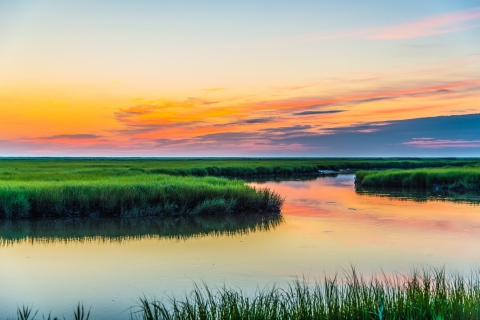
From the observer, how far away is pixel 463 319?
467 centimetres

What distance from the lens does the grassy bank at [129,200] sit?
16188 mm

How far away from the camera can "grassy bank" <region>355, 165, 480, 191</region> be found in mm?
28500

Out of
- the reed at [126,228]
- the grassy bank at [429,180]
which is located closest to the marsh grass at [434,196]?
the grassy bank at [429,180]

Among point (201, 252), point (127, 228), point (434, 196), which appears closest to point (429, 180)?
point (434, 196)

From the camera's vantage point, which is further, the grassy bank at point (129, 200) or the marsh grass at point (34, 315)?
the grassy bank at point (129, 200)

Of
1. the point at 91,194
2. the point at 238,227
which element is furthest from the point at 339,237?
the point at 91,194

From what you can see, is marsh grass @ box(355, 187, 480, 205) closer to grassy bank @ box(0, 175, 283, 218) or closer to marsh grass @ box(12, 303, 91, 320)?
grassy bank @ box(0, 175, 283, 218)

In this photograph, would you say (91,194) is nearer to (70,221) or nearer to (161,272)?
(70,221)

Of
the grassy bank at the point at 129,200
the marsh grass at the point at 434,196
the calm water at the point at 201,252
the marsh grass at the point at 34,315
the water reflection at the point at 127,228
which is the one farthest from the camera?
the marsh grass at the point at 434,196

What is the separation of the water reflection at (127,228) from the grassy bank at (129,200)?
558 mm

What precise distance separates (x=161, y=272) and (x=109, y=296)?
5.58 ft

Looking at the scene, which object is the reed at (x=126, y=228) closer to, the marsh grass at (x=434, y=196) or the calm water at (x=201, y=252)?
the calm water at (x=201, y=252)

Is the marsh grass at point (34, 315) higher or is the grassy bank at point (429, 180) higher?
the grassy bank at point (429, 180)

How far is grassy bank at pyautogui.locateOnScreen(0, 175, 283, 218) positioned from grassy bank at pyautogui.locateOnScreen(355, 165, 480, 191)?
15.7 metres
